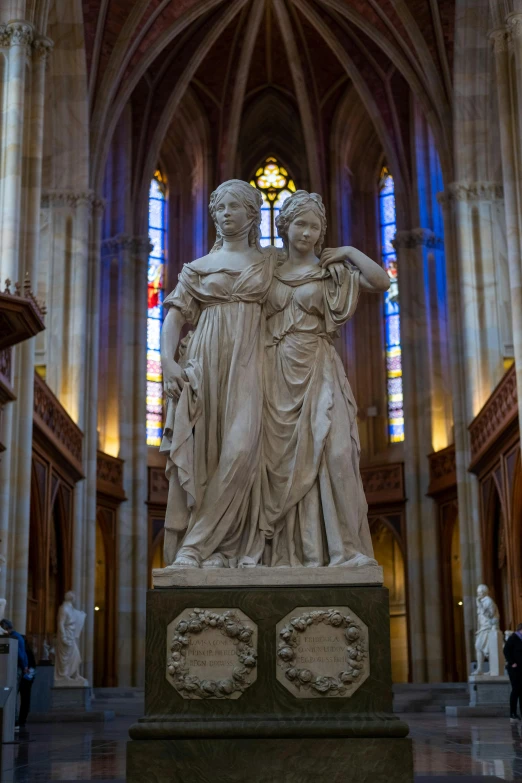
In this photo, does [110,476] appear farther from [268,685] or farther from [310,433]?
[268,685]

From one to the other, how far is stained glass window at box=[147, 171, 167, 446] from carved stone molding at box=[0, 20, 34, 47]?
991 cm

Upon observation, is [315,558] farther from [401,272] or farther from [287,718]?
[401,272]

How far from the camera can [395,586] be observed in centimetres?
2664

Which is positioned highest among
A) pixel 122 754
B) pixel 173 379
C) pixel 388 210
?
pixel 388 210

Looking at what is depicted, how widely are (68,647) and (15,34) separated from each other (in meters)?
9.01

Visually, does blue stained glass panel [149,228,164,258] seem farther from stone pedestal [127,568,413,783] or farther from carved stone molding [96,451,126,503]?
stone pedestal [127,568,413,783]

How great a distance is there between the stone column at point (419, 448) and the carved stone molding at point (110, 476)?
6.19 metres

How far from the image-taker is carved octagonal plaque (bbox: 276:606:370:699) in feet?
16.1

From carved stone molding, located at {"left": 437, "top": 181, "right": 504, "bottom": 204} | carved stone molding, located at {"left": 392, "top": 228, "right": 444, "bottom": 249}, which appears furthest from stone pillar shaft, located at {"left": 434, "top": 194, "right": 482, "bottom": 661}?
carved stone molding, located at {"left": 392, "top": 228, "right": 444, "bottom": 249}

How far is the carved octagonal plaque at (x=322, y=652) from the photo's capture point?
4906 millimetres

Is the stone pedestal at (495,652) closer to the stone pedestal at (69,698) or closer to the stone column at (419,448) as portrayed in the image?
the stone pedestal at (69,698)

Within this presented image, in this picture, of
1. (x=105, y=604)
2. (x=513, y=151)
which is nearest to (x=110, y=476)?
(x=105, y=604)

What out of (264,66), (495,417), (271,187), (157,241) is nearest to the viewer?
(495,417)

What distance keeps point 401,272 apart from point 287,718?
21.3 meters
